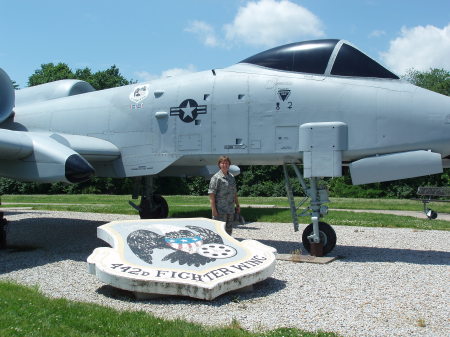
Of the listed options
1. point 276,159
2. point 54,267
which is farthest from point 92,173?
point 276,159

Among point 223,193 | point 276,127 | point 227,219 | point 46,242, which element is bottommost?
point 46,242

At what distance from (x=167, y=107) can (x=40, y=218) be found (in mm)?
8223

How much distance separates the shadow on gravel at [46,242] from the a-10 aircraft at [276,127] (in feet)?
4.98

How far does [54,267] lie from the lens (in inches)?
299

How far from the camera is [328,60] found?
27.7 feet

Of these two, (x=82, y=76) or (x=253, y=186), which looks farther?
(x=82, y=76)

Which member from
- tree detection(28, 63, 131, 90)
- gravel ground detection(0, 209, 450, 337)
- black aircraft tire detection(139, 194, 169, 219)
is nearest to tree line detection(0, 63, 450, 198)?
tree detection(28, 63, 131, 90)

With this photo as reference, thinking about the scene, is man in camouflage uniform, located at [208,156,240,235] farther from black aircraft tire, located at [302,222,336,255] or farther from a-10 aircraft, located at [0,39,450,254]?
black aircraft tire, located at [302,222,336,255]

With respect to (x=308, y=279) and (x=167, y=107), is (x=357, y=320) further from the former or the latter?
(x=167, y=107)

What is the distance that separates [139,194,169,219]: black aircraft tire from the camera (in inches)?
500

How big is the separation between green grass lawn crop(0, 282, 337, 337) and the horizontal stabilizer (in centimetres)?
414

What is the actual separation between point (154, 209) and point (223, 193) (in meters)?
5.25

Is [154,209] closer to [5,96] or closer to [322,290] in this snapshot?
[5,96]

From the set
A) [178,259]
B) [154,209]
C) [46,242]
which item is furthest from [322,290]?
[154,209]
